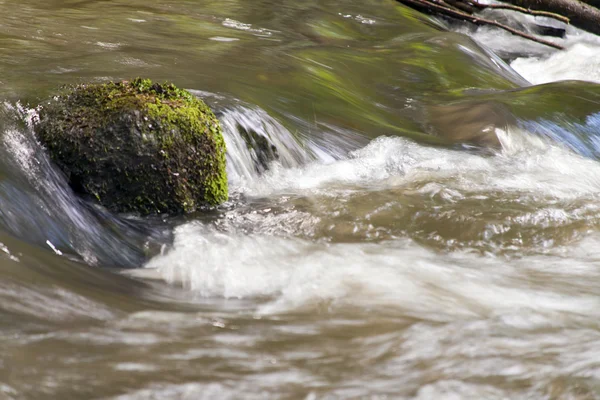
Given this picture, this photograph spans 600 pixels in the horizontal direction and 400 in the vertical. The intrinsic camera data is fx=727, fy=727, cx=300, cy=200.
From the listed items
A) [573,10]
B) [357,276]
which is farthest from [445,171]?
[573,10]

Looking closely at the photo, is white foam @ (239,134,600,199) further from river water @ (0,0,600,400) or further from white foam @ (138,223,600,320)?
white foam @ (138,223,600,320)

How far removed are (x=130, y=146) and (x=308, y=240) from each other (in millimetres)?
1097

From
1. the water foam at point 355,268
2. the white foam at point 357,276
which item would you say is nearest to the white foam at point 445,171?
the water foam at point 355,268

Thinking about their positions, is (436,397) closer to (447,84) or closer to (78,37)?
(78,37)

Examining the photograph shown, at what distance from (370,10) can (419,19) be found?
→ 2.67 feet

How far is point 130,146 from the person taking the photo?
13.0ft

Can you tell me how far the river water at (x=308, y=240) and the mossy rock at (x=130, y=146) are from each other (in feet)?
0.36

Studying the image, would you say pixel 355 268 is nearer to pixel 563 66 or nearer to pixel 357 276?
pixel 357 276

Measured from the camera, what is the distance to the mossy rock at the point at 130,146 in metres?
3.96

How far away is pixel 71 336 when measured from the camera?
231cm

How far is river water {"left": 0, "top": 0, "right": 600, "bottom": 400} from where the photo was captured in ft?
7.21

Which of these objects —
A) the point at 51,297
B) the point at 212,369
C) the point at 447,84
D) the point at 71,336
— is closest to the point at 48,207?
the point at 51,297

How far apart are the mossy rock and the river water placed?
0.11 metres

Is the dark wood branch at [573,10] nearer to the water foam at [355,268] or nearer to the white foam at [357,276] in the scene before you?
the water foam at [355,268]
